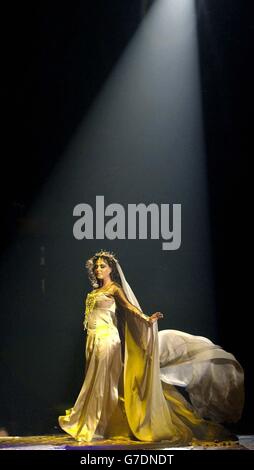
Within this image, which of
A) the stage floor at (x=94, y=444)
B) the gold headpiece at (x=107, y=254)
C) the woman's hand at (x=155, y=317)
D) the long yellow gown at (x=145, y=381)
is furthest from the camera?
the gold headpiece at (x=107, y=254)

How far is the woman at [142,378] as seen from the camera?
562cm

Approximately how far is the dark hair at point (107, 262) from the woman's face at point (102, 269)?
18 millimetres

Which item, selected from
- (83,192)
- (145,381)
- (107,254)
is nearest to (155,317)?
(145,381)

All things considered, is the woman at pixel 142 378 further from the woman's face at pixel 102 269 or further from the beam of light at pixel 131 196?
the beam of light at pixel 131 196

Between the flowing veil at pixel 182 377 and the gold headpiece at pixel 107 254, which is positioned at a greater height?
the gold headpiece at pixel 107 254

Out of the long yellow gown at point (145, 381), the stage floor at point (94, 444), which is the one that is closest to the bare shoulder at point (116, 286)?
the long yellow gown at point (145, 381)

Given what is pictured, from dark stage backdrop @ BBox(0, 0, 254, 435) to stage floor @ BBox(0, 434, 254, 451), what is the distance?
79 millimetres

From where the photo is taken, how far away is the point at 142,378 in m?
5.68

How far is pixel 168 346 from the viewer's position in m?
5.77

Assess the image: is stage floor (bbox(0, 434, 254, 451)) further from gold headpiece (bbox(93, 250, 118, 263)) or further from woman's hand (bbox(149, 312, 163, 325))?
gold headpiece (bbox(93, 250, 118, 263))

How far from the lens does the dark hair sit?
5.83m

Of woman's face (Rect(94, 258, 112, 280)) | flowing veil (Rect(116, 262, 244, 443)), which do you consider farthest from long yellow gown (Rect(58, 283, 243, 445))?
woman's face (Rect(94, 258, 112, 280))
